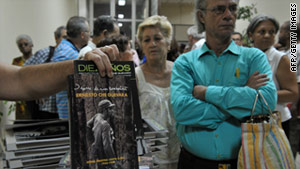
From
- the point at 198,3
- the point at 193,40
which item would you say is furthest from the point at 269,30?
the point at 193,40

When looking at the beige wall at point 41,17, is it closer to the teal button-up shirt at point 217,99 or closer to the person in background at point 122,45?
the person in background at point 122,45

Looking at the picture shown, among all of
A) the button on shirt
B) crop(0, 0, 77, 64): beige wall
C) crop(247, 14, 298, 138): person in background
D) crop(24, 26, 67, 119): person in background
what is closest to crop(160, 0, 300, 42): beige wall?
crop(247, 14, 298, 138): person in background

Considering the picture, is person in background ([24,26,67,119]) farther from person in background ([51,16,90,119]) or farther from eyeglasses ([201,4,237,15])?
eyeglasses ([201,4,237,15])

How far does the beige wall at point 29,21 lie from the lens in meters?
4.86

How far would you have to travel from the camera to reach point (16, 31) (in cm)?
517

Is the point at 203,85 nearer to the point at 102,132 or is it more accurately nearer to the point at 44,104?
the point at 102,132

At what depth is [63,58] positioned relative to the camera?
107 inches

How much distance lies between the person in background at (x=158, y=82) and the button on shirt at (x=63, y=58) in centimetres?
84

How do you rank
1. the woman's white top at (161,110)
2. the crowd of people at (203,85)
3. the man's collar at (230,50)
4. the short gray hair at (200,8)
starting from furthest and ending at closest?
the woman's white top at (161,110) → the short gray hair at (200,8) → the man's collar at (230,50) → the crowd of people at (203,85)

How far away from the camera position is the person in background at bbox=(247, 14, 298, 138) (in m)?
2.07

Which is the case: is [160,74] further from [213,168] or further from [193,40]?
[193,40]

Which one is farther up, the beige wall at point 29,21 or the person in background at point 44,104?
the beige wall at point 29,21

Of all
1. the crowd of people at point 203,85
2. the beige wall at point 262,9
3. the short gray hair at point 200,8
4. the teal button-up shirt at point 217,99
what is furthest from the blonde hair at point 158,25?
the beige wall at point 262,9

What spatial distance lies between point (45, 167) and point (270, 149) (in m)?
1.08
